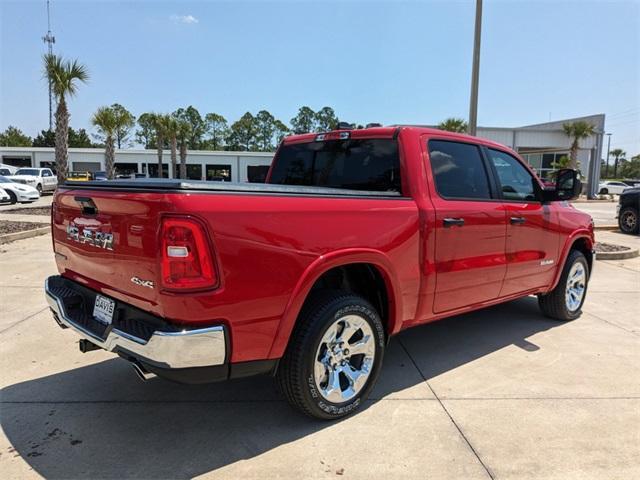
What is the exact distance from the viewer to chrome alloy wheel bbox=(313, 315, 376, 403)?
9.75 feet

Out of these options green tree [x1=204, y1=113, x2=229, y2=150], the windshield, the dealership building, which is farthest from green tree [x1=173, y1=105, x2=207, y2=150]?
the windshield

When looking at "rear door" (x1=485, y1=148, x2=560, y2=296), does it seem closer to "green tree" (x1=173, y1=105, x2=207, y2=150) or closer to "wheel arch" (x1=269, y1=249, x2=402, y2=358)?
"wheel arch" (x1=269, y1=249, x2=402, y2=358)

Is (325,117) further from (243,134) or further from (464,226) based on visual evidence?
(464,226)

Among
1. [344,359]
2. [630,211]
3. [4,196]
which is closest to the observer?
[344,359]

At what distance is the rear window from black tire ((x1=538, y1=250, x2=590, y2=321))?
2.77 m

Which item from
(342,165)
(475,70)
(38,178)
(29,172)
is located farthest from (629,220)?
(29,172)

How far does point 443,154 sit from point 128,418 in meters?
3.02

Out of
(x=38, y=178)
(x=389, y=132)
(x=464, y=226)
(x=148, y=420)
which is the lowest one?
(x=148, y=420)

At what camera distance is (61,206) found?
10.8 feet

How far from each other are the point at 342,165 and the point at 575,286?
11.0 feet

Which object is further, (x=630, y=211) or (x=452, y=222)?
(x=630, y=211)

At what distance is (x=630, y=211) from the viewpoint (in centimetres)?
1378

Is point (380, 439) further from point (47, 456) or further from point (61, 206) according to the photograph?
point (61, 206)

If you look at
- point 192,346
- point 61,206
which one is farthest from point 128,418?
point 61,206
